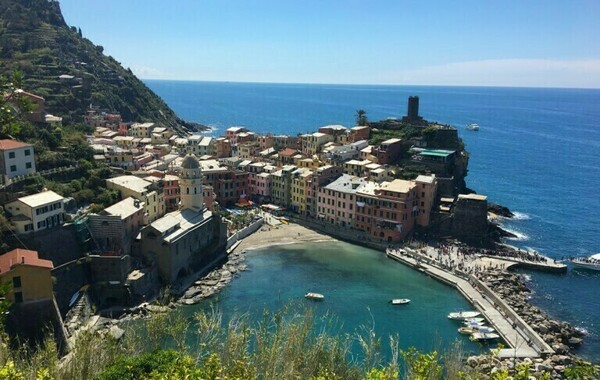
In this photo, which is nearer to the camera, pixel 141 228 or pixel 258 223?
pixel 141 228

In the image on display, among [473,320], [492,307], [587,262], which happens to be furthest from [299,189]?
[587,262]

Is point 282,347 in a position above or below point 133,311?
above

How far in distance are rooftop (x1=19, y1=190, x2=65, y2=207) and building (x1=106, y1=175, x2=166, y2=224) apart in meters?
9.05

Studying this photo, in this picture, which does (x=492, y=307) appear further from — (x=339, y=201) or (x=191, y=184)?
(x=191, y=184)

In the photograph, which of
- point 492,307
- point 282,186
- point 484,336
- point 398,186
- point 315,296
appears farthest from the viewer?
point 282,186

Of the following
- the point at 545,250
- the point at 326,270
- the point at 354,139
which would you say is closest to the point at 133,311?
the point at 326,270

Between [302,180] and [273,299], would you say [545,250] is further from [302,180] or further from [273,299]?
[273,299]

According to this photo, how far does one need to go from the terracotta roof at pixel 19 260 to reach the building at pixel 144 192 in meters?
14.2

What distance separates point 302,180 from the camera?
65.8 meters

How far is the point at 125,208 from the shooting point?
44250mm

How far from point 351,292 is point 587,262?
28408 mm

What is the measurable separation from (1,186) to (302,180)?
35891 mm

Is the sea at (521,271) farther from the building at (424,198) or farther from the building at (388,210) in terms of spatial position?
the building at (424,198)

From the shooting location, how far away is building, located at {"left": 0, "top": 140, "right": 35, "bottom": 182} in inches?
1644
